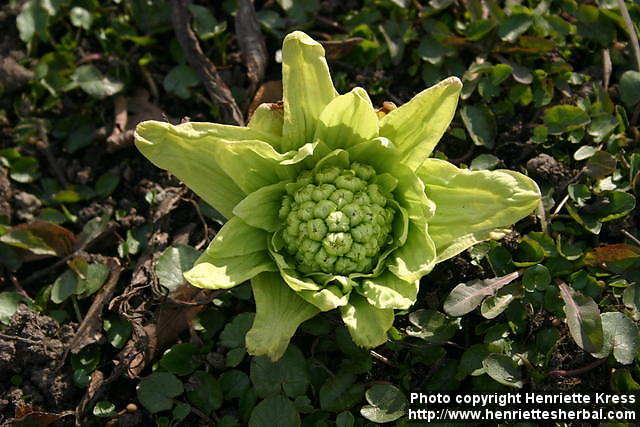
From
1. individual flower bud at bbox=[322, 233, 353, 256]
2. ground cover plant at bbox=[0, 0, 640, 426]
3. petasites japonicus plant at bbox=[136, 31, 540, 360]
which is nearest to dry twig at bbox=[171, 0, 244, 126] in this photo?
ground cover plant at bbox=[0, 0, 640, 426]

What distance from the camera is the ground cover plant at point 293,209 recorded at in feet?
9.05

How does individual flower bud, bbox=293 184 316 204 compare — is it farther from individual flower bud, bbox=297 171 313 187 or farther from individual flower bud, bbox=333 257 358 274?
individual flower bud, bbox=333 257 358 274

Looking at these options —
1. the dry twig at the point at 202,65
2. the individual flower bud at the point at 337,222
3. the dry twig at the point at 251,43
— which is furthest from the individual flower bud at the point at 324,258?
the dry twig at the point at 251,43

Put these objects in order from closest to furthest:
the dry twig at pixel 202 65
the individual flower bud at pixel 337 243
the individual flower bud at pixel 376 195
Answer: the individual flower bud at pixel 337 243 → the individual flower bud at pixel 376 195 → the dry twig at pixel 202 65

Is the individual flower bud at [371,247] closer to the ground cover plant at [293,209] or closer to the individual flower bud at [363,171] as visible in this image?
the ground cover plant at [293,209]

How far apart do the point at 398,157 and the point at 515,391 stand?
1198 mm

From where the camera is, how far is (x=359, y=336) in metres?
2.66

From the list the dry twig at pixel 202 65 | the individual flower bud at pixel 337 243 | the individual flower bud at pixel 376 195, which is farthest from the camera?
the dry twig at pixel 202 65

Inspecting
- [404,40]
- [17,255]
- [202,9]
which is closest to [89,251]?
[17,255]

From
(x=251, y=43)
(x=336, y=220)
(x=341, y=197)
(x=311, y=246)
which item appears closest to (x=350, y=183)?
(x=341, y=197)

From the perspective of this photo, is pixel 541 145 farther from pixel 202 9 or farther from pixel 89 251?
pixel 89 251

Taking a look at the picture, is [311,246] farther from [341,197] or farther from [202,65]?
[202,65]

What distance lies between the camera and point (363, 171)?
2.77 metres

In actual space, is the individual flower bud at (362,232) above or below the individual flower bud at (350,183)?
below
